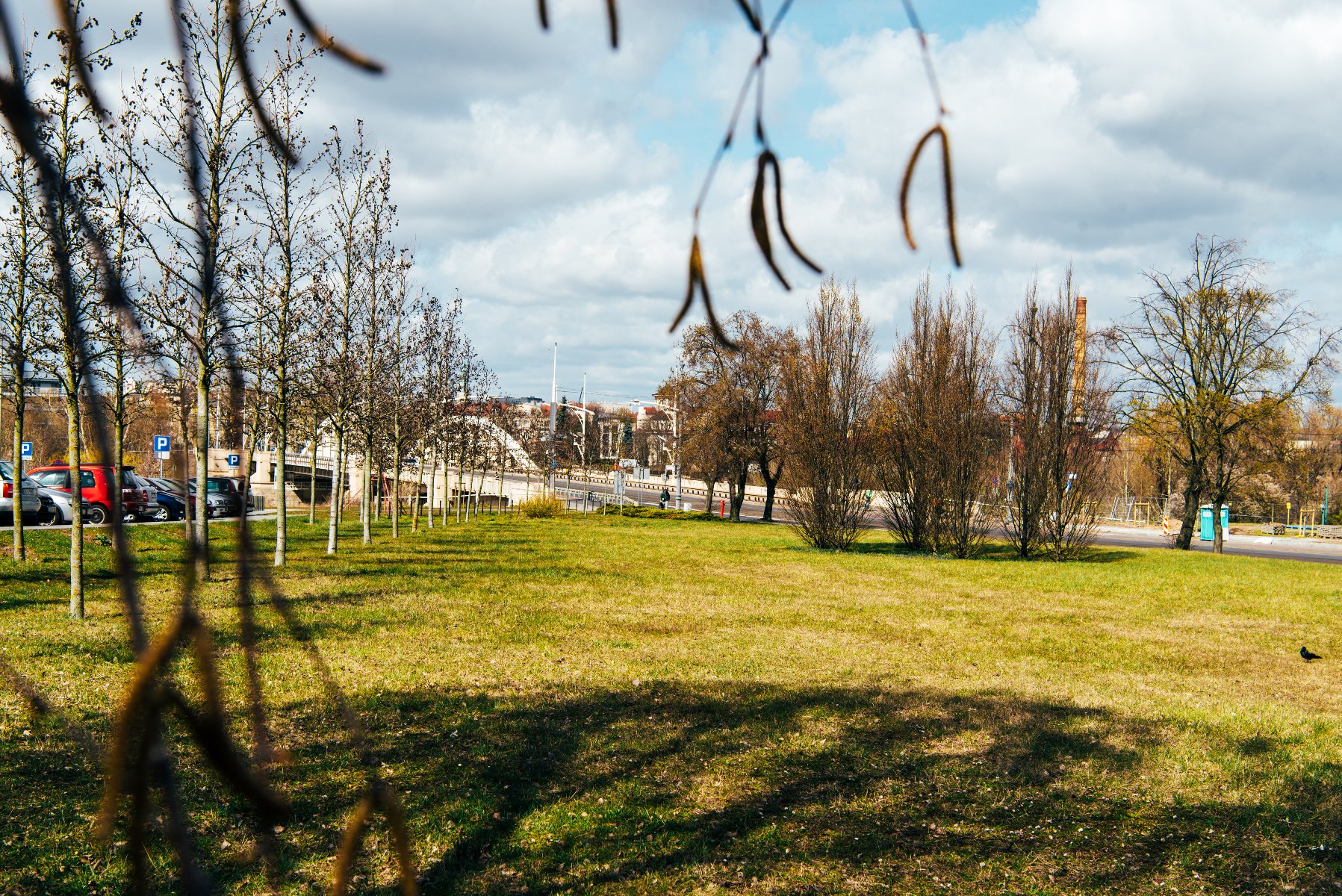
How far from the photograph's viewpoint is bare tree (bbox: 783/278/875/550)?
79.8 feet

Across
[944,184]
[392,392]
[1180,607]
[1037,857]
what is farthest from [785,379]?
[944,184]

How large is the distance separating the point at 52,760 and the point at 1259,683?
35.2 ft

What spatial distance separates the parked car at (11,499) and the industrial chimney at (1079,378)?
22.8 meters

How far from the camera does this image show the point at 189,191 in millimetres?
709

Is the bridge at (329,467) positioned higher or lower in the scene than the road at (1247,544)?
higher

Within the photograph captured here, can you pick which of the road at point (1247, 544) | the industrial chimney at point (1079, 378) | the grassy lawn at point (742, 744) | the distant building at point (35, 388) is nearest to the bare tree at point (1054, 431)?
the industrial chimney at point (1079, 378)

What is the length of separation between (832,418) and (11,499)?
18.1 metres

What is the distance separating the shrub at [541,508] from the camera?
39.4 meters

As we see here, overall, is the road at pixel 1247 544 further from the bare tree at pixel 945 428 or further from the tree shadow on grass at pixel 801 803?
the tree shadow on grass at pixel 801 803

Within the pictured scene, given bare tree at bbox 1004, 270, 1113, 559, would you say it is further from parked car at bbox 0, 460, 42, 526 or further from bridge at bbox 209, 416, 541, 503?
parked car at bbox 0, 460, 42, 526

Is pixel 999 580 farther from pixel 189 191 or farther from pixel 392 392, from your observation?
pixel 189 191

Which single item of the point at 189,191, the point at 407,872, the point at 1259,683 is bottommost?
the point at 1259,683

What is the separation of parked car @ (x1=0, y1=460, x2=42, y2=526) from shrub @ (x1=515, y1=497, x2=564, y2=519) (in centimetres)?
1923

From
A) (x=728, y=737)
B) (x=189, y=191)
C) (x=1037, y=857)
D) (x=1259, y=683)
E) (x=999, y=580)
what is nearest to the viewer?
(x=189, y=191)
